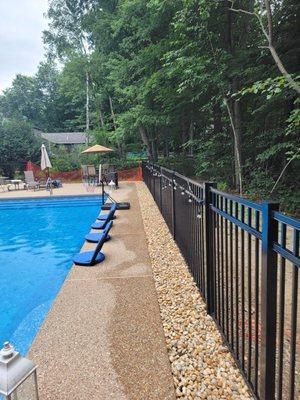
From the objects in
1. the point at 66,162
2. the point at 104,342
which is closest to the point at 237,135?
the point at 104,342

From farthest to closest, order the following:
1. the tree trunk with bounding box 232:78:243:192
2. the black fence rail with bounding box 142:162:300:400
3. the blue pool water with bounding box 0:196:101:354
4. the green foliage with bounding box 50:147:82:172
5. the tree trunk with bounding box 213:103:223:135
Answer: the green foliage with bounding box 50:147:82:172 < the tree trunk with bounding box 213:103:223:135 < the tree trunk with bounding box 232:78:243:192 < the blue pool water with bounding box 0:196:101:354 < the black fence rail with bounding box 142:162:300:400

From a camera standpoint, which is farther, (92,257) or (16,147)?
(16,147)

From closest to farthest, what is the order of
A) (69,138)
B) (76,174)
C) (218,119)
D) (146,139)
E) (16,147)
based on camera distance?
(218,119) → (146,139) → (76,174) → (16,147) → (69,138)

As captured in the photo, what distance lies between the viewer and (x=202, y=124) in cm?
1617

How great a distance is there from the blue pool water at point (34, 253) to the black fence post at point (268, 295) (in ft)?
8.36

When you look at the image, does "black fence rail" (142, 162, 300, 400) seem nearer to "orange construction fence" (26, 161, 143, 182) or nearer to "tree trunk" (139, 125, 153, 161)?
"orange construction fence" (26, 161, 143, 182)

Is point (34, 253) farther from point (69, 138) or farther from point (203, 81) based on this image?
point (69, 138)

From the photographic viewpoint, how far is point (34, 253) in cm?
688

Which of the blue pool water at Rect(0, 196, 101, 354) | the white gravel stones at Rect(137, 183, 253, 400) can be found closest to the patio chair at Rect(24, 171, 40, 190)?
the blue pool water at Rect(0, 196, 101, 354)

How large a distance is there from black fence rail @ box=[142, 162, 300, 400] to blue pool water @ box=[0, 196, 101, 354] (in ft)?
7.05

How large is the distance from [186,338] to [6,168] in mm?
21479

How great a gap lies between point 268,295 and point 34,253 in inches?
250

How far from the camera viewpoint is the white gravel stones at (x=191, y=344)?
1.96m

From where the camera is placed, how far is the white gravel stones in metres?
1.96
